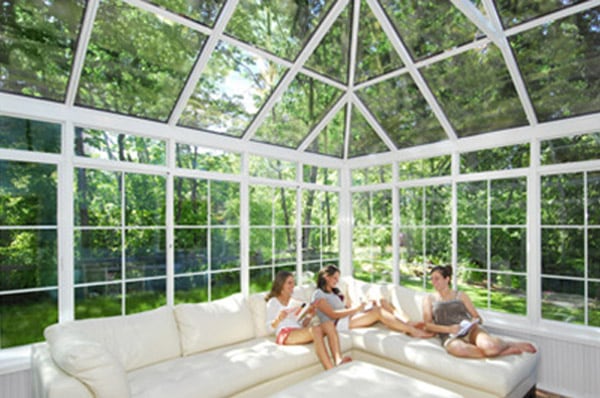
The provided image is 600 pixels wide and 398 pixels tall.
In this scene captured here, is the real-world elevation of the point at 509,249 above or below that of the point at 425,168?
below

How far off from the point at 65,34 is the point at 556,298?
494cm

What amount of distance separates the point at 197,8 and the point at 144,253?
7.44 ft

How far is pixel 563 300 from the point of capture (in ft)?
11.4

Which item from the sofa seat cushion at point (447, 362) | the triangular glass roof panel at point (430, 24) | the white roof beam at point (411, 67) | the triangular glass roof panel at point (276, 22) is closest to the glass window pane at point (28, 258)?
the triangular glass roof panel at point (276, 22)

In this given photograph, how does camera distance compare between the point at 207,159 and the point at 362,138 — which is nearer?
the point at 207,159

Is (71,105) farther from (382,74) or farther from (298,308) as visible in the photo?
(382,74)

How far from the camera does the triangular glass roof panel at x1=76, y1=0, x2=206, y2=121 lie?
277 cm

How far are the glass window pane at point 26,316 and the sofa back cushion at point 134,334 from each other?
0.48m

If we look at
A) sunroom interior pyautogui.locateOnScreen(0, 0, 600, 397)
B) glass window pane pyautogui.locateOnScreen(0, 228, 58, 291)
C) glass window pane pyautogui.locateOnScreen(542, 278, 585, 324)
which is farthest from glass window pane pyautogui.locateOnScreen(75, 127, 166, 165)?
glass window pane pyautogui.locateOnScreen(542, 278, 585, 324)

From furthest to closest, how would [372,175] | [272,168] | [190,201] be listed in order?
1. [372,175]
2. [272,168]
3. [190,201]

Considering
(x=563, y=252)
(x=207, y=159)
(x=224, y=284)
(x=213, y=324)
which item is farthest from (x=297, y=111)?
(x=563, y=252)

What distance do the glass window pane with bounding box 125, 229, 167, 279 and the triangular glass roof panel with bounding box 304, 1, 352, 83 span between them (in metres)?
2.38

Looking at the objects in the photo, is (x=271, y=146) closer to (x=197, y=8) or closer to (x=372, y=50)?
(x=372, y=50)

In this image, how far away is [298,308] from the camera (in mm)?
3555
